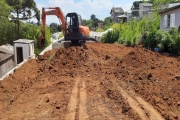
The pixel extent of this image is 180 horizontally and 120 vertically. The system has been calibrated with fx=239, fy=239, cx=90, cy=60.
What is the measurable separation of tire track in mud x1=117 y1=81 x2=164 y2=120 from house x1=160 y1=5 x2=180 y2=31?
1498cm

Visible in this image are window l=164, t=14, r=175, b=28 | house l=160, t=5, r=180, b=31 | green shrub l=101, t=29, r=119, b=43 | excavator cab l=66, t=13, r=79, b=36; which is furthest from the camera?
green shrub l=101, t=29, r=119, b=43

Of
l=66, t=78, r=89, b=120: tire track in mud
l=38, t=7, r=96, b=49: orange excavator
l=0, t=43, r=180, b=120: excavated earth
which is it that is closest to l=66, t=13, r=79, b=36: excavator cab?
l=38, t=7, r=96, b=49: orange excavator

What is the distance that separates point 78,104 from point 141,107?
1.68m

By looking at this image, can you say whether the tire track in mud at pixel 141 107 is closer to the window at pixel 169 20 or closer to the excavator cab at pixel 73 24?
the excavator cab at pixel 73 24

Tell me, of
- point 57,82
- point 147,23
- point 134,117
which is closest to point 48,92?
point 57,82

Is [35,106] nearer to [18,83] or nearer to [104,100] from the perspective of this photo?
[104,100]

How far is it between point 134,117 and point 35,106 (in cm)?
276

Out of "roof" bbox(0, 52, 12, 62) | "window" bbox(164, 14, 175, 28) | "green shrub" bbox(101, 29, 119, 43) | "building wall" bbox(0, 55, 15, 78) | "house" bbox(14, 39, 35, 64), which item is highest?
"window" bbox(164, 14, 175, 28)

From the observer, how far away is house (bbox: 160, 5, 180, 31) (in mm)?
21016

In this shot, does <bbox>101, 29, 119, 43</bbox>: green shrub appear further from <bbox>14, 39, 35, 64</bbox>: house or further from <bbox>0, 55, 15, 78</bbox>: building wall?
<bbox>0, 55, 15, 78</bbox>: building wall

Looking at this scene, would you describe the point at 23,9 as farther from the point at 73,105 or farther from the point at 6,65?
the point at 73,105

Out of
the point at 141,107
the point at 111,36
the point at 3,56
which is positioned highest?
the point at 111,36

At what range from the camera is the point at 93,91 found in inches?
300

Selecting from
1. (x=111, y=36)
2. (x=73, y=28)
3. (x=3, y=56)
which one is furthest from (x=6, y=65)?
(x=111, y=36)
